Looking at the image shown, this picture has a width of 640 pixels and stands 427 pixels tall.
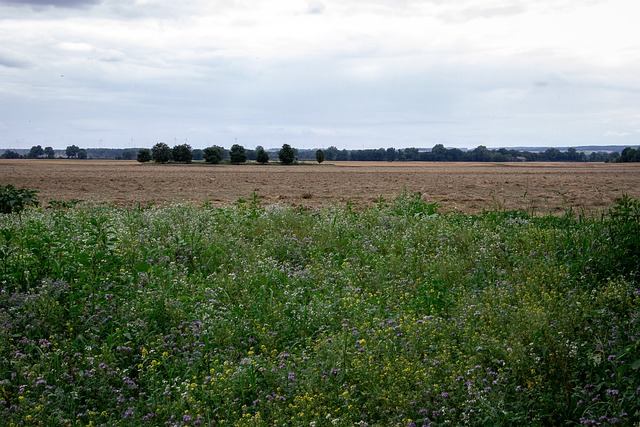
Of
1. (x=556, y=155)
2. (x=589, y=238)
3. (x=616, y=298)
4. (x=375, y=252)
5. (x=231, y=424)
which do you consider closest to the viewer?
(x=231, y=424)

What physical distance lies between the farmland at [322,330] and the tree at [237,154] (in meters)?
68.5

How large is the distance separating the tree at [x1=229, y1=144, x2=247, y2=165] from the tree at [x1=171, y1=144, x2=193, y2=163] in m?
5.81

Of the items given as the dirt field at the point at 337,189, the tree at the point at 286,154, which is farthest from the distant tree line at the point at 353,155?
the dirt field at the point at 337,189

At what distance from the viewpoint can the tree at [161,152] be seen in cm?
7519

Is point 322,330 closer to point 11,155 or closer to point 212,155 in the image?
point 212,155

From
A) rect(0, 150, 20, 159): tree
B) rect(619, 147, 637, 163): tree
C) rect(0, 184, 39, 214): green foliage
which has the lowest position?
rect(0, 184, 39, 214): green foliage

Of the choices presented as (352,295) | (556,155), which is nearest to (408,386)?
(352,295)

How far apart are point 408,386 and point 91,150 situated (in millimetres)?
107102

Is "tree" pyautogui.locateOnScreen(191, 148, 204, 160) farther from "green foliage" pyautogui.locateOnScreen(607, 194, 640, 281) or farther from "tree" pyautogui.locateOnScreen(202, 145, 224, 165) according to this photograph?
"green foliage" pyautogui.locateOnScreen(607, 194, 640, 281)

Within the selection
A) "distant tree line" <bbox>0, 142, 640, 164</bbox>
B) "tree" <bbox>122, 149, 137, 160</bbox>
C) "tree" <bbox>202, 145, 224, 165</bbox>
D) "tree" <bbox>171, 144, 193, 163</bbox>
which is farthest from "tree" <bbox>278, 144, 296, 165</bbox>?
"tree" <bbox>122, 149, 137, 160</bbox>

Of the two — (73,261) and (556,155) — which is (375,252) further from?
(556,155)

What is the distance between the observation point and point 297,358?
594 centimetres

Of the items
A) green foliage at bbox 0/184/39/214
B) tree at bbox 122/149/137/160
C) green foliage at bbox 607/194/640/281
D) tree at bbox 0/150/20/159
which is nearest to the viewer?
green foliage at bbox 607/194/640/281

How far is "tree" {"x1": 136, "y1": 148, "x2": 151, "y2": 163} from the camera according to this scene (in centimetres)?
7738
